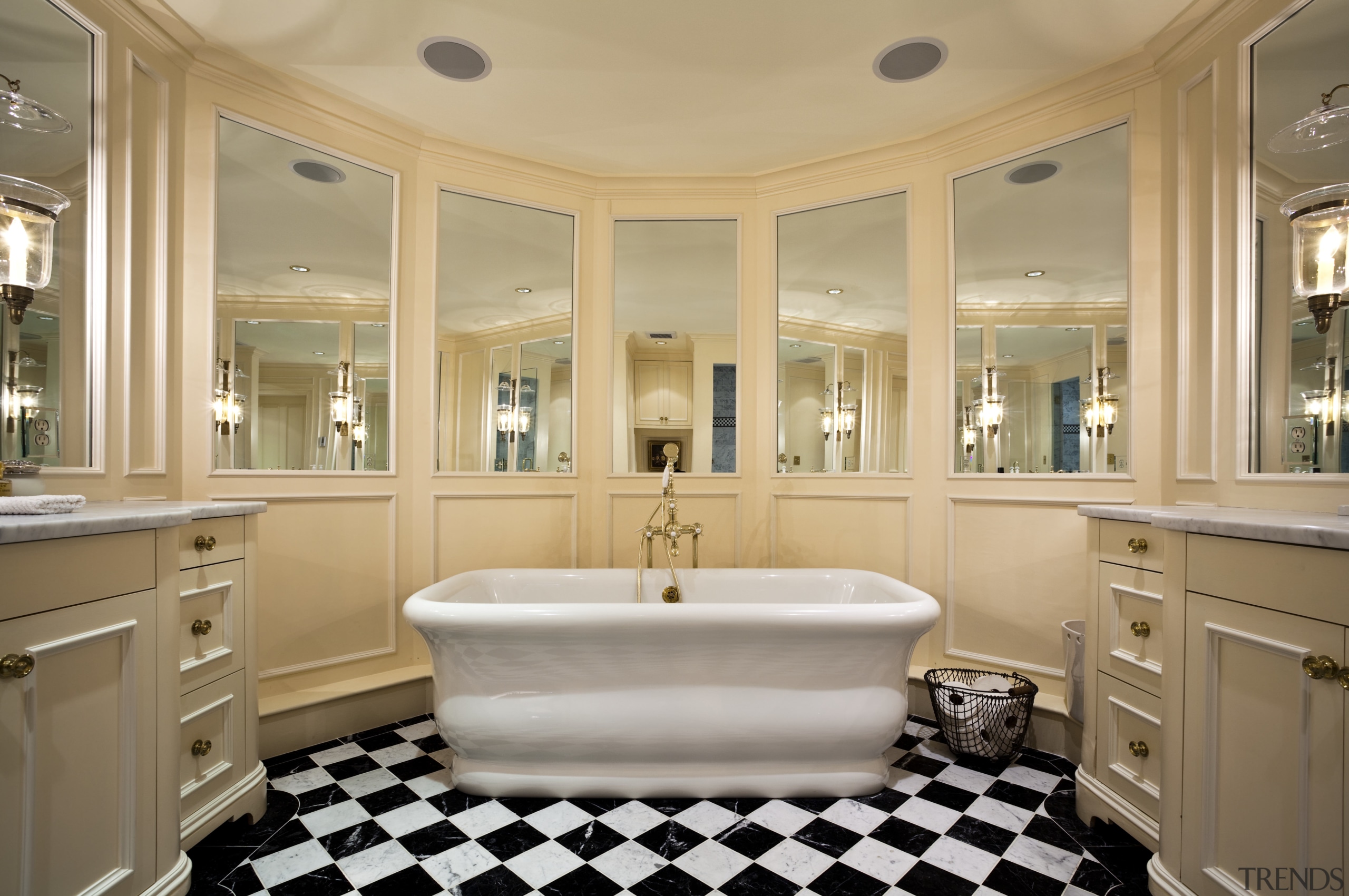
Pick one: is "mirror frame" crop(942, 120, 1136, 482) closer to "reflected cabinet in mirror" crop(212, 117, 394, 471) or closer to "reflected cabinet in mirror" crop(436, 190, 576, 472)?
"reflected cabinet in mirror" crop(436, 190, 576, 472)

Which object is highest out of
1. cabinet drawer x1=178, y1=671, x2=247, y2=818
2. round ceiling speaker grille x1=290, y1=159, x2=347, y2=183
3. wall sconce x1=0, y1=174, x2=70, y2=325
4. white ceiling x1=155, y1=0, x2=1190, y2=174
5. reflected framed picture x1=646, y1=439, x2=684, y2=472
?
white ceiling x1=155, y1=0, x2=1190, y2=174

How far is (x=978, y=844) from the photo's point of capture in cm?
172

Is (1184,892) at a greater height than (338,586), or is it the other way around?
(338,586)

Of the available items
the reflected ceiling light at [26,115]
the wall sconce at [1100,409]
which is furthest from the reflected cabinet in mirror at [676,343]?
the reflected ceiling light at [26,115]

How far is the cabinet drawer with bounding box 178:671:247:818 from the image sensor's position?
63.4 inches

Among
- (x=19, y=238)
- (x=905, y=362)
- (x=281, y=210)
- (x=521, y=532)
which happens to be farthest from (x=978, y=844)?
(x=281, y=210)

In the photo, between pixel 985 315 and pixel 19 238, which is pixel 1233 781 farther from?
pixel 19 238

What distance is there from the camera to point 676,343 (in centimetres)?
317

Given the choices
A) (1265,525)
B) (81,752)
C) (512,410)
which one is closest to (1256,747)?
(1265,525)

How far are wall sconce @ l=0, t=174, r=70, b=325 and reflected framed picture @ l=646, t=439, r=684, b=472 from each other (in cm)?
217

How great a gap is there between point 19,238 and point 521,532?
6.15ft

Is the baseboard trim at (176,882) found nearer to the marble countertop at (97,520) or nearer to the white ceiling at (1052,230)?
the marble countertop at (97,520)

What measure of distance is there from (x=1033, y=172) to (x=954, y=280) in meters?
0.48

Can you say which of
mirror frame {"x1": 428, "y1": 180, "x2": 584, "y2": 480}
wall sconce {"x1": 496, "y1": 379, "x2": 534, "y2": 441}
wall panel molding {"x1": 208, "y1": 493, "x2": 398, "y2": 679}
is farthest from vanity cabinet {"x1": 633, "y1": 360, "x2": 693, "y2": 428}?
wall panel molding {"x1": 208, "y1": 493, "x2": 398, "y2": 679}
